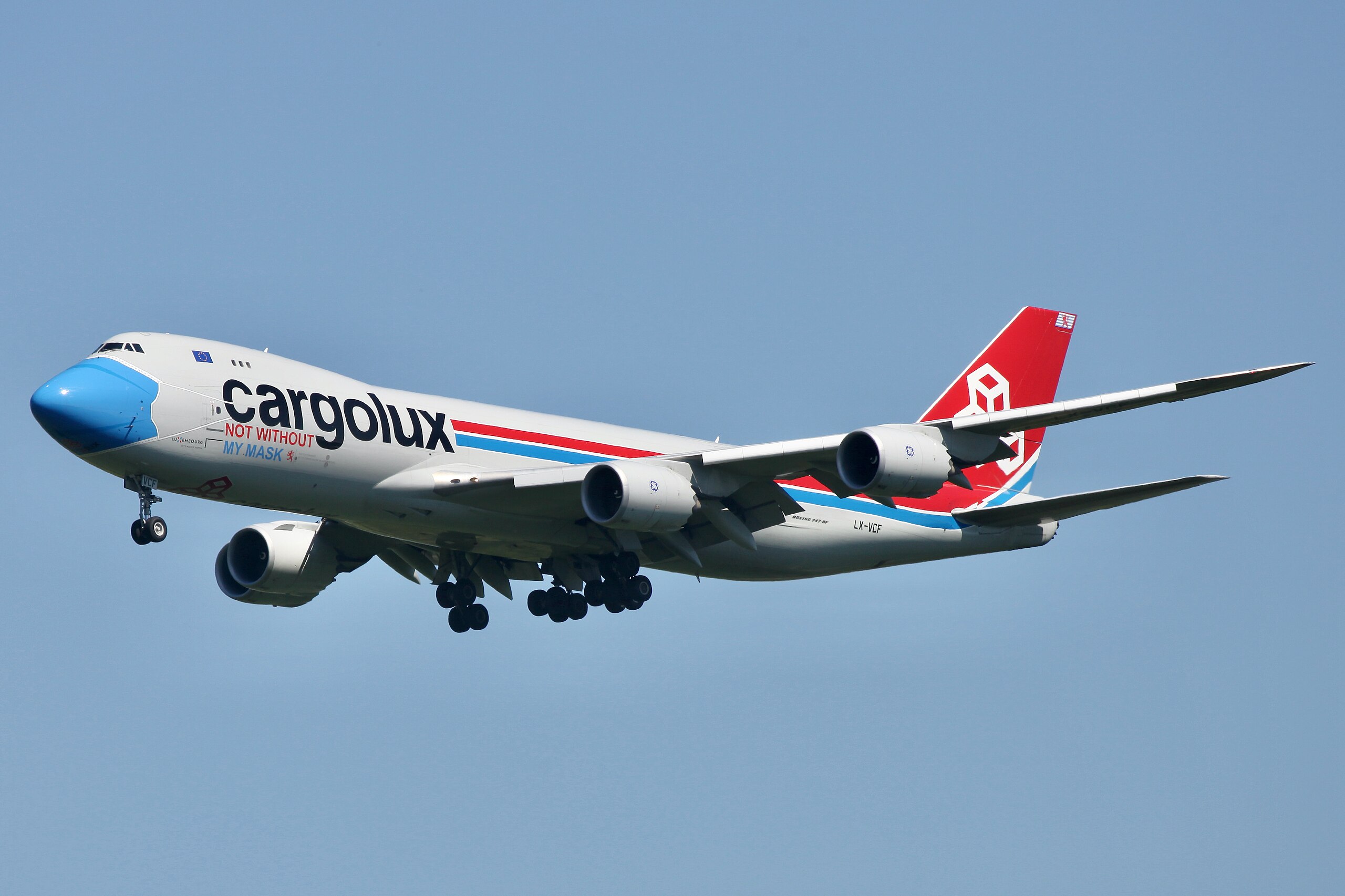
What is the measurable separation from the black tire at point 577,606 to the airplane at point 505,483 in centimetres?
5

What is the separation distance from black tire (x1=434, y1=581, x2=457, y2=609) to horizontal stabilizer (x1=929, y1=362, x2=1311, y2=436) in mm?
13498

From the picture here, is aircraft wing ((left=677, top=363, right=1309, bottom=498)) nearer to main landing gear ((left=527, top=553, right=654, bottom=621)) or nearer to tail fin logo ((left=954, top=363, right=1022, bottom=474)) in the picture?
main landing gear ((left=527, top=553, right=654, bottom=621))

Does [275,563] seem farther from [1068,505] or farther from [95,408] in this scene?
[1068,505]

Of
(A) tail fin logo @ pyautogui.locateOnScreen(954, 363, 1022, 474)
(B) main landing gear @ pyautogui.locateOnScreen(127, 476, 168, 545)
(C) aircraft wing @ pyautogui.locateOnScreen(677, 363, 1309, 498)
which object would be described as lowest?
(B) main landing gear @ pyautogui.locateOnScreen(127, 476, 168, 545)

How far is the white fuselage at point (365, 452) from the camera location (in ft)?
105

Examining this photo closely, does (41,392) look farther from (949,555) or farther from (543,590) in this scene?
(949,555)

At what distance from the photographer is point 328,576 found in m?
40.6

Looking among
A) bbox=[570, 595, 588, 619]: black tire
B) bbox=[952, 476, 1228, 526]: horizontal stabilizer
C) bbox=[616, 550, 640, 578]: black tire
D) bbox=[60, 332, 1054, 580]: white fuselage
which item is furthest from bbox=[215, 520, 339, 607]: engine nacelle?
bbox=[952, 476, 1228, 526]: horizontal stabilizer

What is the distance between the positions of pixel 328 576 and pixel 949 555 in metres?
15.9

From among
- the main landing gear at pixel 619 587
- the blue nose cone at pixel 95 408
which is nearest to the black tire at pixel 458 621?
the main landing gear at pixel 619 587

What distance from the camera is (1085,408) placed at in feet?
104

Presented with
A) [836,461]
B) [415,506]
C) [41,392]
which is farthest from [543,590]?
[41,392]

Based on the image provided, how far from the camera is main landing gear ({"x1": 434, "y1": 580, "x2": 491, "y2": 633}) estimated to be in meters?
40.3

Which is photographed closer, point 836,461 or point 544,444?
point 836,461
